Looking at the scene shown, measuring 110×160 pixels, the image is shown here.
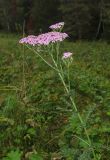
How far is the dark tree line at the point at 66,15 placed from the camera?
22906mm

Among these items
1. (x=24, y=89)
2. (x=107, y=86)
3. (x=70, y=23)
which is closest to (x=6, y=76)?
(x=24, y=89)

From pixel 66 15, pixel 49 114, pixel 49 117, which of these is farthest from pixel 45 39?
pixel 66 15

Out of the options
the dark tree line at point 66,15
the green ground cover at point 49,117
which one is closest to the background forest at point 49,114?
the green ground cover at point 49,117

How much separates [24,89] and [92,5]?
17826 millimetres

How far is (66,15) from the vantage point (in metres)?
23.6

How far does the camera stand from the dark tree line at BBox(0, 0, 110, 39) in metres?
22.9

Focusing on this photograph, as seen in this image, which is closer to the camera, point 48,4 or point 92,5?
point 92,5

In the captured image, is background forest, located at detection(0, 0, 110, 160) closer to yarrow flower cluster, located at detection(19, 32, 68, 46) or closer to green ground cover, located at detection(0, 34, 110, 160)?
green ground cover, located at detection(0, 34, 110, 160)

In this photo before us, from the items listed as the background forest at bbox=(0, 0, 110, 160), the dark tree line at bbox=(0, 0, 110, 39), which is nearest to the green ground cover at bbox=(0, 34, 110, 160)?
the background forest at bbox=(0, 0, 110, 160)

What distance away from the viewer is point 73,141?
5121mm

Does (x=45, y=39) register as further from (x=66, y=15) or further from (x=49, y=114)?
(x=66, y=15)

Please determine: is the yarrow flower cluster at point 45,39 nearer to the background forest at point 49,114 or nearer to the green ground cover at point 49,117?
the background forest at point 49,114

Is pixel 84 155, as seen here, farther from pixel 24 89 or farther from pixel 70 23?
pixel 70 23

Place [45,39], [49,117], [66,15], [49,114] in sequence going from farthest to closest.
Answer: [66,15]
[49,114]
[49,117]
[45,39]
